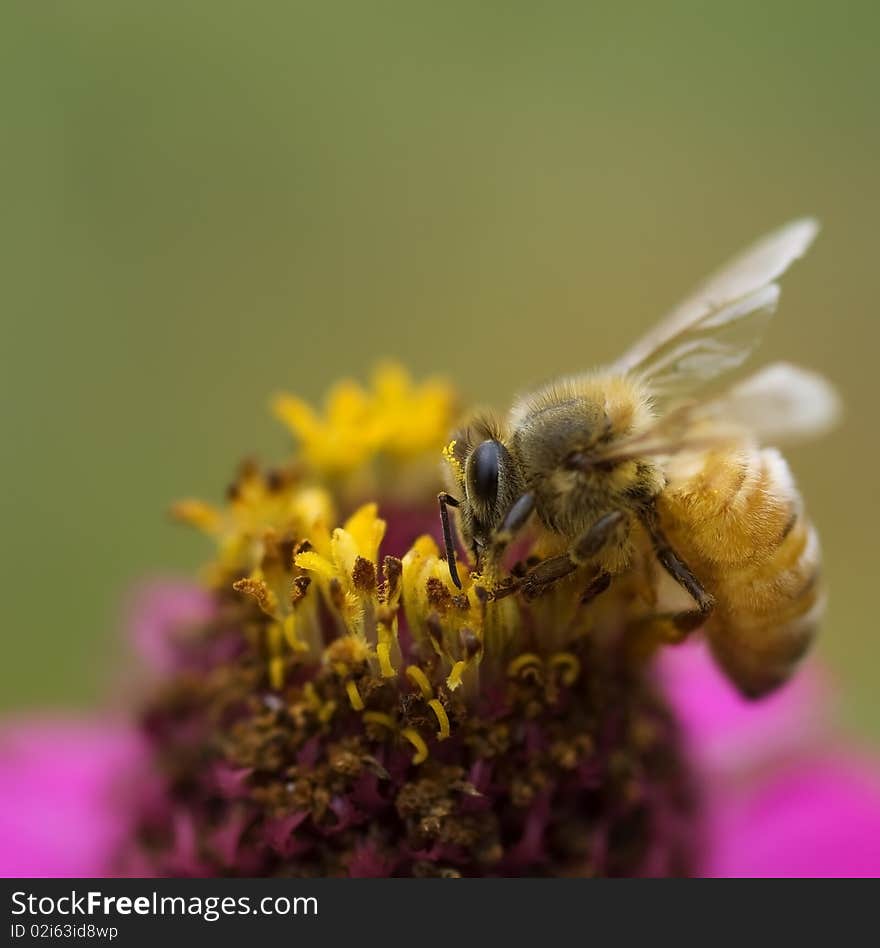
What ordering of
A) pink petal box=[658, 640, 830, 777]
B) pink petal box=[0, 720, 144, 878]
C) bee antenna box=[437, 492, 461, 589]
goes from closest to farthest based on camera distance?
bee antenna box=[437, 492, 461, 589]
pink petal box=[0, 720, 144, 878]
pink petal box=[658, 640, 830, 777]

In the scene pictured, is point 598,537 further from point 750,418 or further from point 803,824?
point 803,824

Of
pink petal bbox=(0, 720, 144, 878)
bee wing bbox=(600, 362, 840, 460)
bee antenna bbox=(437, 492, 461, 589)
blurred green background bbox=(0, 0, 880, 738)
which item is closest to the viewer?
bee wing bbox=(600, 362, 840, 460)

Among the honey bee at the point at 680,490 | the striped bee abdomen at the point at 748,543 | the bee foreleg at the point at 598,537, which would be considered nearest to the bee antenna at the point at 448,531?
the honey bee at the point at 680,490

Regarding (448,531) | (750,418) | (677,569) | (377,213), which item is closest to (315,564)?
(448,531)

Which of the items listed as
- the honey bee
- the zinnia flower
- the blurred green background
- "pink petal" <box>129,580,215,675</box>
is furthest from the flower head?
the blurred green background

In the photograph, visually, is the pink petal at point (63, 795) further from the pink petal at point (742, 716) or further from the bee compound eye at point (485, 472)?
the pink petal at point (742, 716)

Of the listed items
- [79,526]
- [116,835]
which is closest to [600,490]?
[116,835]

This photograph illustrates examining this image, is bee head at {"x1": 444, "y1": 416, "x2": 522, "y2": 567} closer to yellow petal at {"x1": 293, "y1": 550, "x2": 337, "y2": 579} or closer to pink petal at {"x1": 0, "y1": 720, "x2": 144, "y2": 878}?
yellow petal at {"x1": 293, "y1": 550, "x2": 337, "y2": 579}

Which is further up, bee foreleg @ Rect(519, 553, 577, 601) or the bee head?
the bee head
